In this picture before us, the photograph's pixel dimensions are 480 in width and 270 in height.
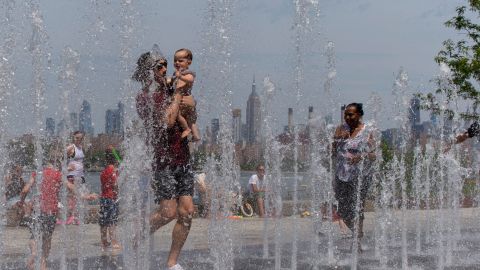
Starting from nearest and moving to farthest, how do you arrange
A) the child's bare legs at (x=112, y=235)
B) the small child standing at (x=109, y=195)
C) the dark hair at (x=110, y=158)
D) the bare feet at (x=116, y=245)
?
the bare feet at (x=116, y=245), the child's bare legs at (x=112, y=235), the small child standing at (x=109, y=195), the dark hair at (x=110, y=158)

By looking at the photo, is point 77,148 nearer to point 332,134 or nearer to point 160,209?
point 332,134

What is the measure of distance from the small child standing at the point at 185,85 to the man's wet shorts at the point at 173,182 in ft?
0.80

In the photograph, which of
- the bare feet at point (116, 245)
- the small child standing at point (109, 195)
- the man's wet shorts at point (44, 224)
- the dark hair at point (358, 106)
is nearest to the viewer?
the man's wet shorts at point (44, 224)

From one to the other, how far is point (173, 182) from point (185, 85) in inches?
25.6

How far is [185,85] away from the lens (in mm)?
5066

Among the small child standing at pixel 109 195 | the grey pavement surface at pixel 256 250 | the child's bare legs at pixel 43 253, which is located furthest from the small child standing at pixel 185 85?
the small child standing at pixel 109 195

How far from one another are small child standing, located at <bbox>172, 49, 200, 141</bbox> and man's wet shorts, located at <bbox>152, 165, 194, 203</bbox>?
0.80 ft

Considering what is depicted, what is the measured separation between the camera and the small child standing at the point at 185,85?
5066 millimetres

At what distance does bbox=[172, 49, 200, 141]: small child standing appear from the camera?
5066mm

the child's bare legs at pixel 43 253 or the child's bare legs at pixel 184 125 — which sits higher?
the child's bare legs at pixel 184 125

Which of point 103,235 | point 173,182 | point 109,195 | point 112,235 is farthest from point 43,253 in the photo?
point 109,195

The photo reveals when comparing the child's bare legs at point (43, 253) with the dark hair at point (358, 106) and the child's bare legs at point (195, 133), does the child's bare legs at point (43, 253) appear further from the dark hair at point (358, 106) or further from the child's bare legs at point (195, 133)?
the dark hair at point (358, 106)

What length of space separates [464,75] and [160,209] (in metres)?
13.2

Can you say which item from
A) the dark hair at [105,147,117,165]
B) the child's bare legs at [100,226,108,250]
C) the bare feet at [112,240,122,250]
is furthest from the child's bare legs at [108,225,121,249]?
the dark hair at [105,147,117,165]
